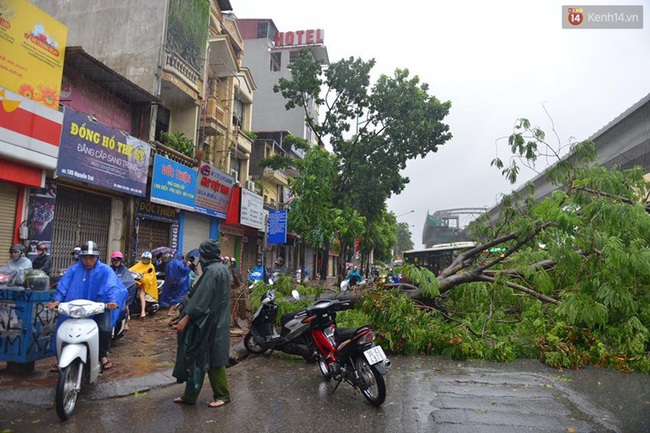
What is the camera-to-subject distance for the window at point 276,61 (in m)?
40.4

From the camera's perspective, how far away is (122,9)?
15969mm

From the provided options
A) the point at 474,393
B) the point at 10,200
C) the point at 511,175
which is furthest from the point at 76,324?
the point at 511,175

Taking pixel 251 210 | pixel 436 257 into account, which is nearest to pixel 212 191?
pixel 251 210

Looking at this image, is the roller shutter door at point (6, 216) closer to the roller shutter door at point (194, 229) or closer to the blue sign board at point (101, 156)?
the blue sign board at point (101, 156)

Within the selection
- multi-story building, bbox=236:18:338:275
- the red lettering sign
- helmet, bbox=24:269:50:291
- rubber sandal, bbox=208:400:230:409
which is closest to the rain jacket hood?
rubber sandal, bbox=208:400:230:409

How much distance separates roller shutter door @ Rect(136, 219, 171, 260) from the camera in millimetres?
14672

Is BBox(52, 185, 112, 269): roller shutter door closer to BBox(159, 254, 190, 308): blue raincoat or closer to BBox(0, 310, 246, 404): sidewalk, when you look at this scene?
BBox(159, 254, 190, 308): blue raincoat

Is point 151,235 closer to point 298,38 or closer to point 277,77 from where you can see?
point 277,77

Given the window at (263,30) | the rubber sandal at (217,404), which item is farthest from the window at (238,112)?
the rubber sandal at (217,404)

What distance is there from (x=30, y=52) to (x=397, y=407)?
10419mm

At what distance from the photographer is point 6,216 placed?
9.73 m

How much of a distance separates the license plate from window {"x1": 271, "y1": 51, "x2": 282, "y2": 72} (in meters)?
38.6

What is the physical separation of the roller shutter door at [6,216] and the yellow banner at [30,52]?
6.73 feet

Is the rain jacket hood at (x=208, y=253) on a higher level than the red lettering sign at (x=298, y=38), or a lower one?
lower
